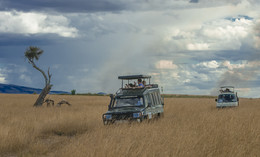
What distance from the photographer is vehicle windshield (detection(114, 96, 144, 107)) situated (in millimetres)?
15297

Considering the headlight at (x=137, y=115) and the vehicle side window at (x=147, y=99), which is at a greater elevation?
the vehicle side window at (x=147, y=99)

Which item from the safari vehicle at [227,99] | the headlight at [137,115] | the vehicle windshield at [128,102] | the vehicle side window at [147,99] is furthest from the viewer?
the safari vehicle at [227,99]

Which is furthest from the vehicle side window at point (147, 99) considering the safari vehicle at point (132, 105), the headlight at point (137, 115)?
the headlight at point (137, 115)

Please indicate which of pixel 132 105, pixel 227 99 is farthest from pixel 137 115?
pixel 227 99

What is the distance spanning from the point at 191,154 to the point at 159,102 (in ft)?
34.1

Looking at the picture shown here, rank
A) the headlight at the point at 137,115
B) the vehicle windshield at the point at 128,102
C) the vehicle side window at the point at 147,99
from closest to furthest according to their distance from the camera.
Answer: the headlight at the point at 137,115, the vehicle windshield at the point at 128,102, the vehicle side window at the point at 147,99

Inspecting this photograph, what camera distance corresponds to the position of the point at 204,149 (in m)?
8.52

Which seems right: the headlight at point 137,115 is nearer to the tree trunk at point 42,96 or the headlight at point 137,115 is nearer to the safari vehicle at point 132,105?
the safari vehicle at point 132,105

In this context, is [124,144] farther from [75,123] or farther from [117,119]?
[75,123]

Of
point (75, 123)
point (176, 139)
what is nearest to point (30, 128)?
point (75, 123)

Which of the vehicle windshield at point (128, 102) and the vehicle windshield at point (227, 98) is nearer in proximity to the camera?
the vehicle windshield at point (128, 102)

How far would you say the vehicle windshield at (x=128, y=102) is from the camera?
602 inches

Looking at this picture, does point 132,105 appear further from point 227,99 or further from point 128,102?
point 227,99

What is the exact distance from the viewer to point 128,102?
15.5m
